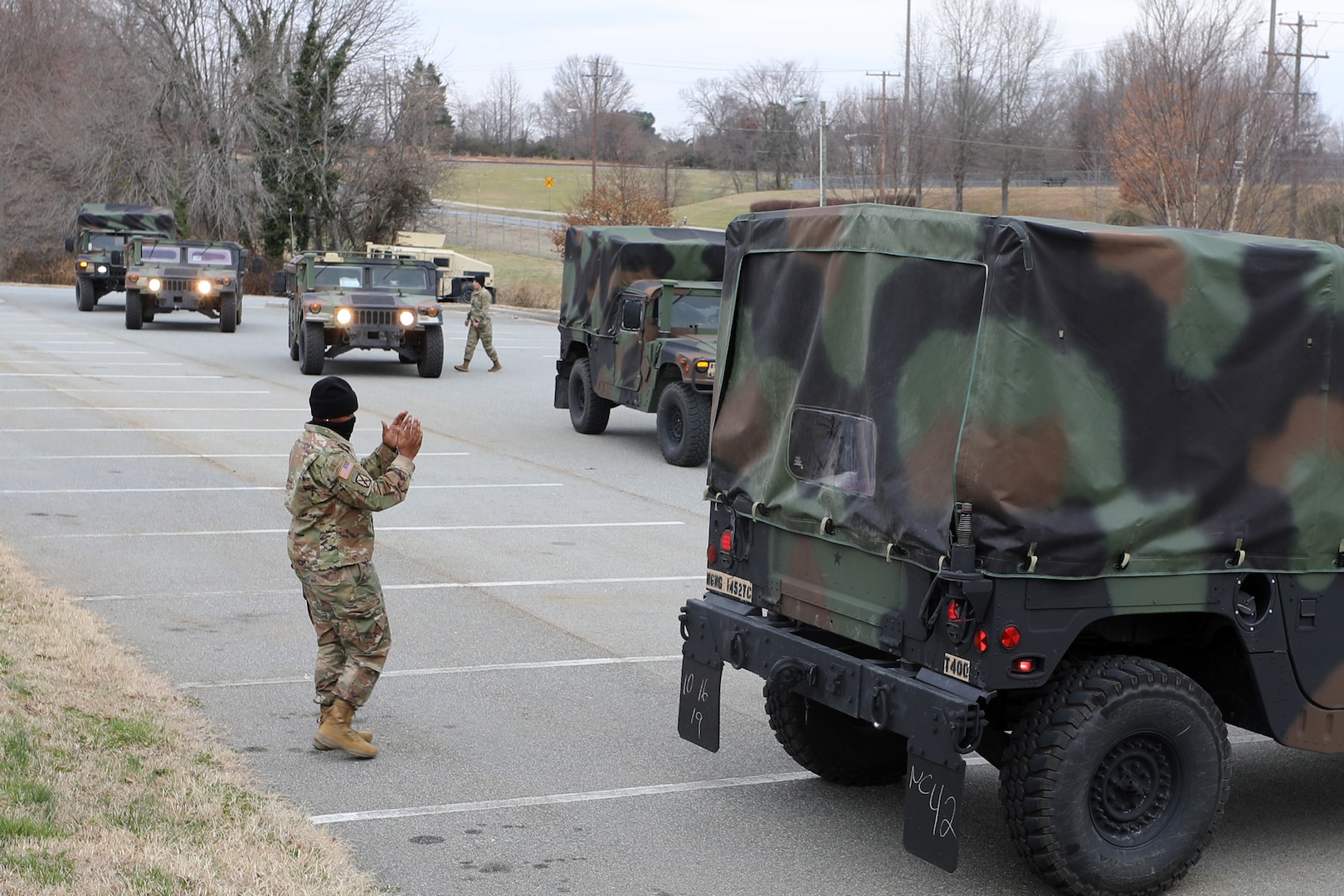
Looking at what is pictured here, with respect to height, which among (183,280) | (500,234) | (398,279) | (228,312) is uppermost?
(500,234)

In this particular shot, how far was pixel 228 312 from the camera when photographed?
100 ft

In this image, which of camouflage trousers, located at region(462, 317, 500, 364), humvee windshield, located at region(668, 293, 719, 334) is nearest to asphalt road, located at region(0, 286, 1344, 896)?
humvee windshield, located at region(668, 293, 719, 334)

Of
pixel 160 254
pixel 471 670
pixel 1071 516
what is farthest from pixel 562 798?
pixel 160 254

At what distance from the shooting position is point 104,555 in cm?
1052

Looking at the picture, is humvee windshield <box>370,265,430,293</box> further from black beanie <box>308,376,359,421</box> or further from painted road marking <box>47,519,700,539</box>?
black beanie <box>308,376,359,421</box>

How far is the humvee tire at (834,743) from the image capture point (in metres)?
6.13

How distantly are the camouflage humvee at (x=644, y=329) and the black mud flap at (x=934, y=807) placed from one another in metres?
10.2

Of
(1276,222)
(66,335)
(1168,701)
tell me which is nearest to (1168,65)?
(1276,222)

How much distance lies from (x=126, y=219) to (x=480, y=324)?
56.7 ft

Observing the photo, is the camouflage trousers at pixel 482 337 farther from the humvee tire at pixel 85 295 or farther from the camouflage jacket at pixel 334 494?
the camouflage jacket at pixel 334 494

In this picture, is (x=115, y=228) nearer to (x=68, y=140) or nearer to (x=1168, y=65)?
(x=68, y=140)

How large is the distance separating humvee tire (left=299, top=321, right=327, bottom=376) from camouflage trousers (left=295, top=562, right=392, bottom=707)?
17120 millimetres

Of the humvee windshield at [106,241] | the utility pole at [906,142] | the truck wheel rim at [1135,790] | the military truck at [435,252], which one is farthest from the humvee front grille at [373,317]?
the utility pole at [906,142]

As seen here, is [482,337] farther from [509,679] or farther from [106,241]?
[509,679]
